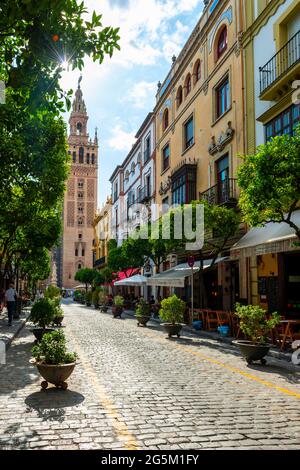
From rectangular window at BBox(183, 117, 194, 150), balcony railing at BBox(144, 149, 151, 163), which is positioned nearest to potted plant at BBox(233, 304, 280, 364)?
rectangular window at BBox(183, 117, 194, 150)

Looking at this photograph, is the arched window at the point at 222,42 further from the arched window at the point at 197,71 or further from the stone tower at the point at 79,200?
the stone tower at the point at 79,200

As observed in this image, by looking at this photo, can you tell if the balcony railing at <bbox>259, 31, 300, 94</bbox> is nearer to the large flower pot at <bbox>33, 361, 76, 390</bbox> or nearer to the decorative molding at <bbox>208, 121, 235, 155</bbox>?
the decorative molding at <bbox>208, 121, 235, 155</bbox>

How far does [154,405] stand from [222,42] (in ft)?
68.3

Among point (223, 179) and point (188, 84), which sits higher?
point (188, 84)

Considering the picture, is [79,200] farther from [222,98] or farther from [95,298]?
[222,98]

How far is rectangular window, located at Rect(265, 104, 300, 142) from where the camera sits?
49.0 ft

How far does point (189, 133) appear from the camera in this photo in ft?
90.7

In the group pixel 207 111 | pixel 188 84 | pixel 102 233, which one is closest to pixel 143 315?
pixel 207 111

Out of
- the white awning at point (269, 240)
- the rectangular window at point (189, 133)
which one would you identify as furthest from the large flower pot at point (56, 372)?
the rectangular window at point (189, 133)

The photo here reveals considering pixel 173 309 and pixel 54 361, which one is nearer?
pixel 54 361

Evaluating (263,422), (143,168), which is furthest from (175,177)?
(263,422)

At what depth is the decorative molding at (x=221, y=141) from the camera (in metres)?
20.6

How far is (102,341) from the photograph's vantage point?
46.9ft
